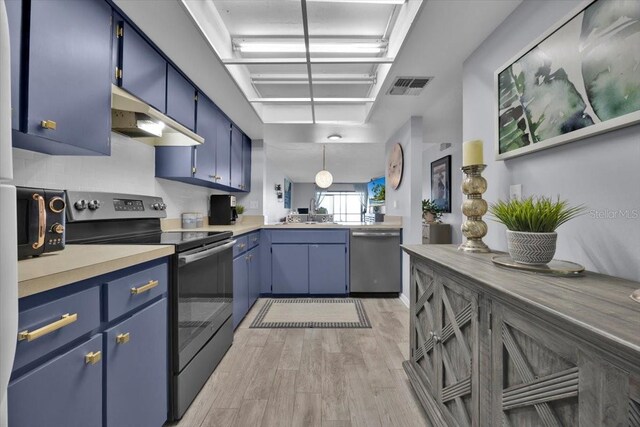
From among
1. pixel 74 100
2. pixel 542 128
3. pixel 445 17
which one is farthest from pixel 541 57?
pixel 74 100

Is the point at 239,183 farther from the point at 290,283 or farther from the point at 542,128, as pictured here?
the point at 542,128

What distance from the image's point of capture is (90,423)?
3.11 ft

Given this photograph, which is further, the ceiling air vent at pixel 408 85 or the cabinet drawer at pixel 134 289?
the ceiling air vent at pixel 408 85

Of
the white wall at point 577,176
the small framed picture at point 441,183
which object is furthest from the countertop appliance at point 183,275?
the small framed picture at point 441,183

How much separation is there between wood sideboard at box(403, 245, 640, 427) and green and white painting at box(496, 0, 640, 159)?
0.57 meters

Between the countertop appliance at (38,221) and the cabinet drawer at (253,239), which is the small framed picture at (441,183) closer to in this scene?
the cabinet drawer at (253,239)

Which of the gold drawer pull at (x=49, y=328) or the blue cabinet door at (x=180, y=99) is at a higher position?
the blue cabinet door at (x=180, y=99)

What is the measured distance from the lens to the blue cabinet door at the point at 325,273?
358 centimetres

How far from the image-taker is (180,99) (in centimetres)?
217

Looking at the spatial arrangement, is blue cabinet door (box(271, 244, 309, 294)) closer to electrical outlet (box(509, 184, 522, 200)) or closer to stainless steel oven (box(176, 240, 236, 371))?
stainless steel oven (box(176, 240, 236, 371))

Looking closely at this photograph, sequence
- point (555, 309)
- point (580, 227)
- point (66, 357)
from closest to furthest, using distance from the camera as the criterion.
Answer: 1. point (555, 309)
2. point (66, 357)
3. point (580, 227)

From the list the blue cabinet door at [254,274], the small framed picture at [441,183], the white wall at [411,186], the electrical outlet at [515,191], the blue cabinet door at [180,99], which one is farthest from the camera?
the small framed picture at [441,183]

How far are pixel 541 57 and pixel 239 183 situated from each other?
9.88 feet

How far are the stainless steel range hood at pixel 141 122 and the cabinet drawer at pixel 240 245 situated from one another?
96 centimetres
